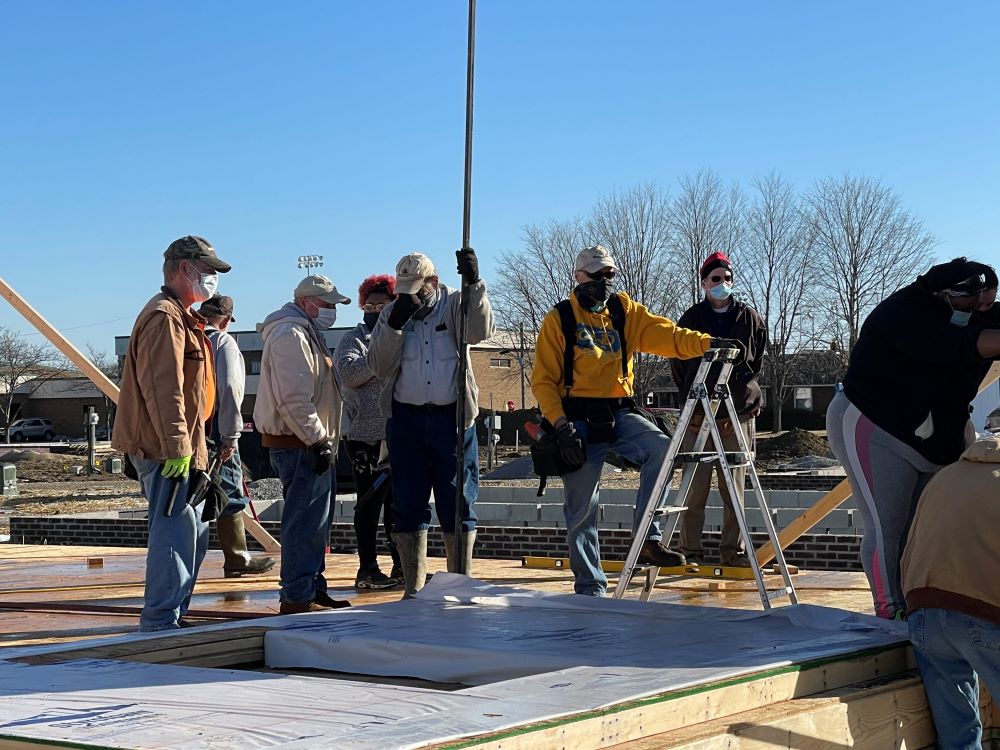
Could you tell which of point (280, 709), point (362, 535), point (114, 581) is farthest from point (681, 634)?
point (114, 581)

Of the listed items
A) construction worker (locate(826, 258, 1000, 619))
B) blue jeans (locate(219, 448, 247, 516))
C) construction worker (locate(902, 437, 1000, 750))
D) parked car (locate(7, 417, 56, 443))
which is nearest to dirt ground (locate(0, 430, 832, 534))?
blue jeans (locate(219, 448, 247, 516))

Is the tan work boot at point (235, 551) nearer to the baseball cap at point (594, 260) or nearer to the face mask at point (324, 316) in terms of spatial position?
the face mask at point (324, 316)

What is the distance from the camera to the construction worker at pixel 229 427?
7586mm

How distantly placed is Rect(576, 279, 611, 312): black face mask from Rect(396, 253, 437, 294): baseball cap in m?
0.79

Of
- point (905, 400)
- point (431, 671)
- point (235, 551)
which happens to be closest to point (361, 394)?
point (235, 551)

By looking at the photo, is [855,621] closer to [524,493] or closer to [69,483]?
[524,493]

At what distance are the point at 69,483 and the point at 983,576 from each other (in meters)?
30.7

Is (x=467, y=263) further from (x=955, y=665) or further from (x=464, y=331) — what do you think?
(x=955, y=665)

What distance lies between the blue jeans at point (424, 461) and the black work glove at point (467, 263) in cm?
74

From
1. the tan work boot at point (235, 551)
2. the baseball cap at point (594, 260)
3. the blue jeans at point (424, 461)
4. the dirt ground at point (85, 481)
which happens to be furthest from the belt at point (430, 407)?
the dirt ground at point (85, 481)

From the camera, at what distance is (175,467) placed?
17.7 ft

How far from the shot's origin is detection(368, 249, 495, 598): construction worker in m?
6.48

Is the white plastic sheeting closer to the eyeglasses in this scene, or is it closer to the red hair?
the eyeglasses

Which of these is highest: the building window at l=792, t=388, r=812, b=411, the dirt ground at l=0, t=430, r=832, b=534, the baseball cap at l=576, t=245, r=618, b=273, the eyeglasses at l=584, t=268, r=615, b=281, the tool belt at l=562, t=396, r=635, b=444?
the building window at l=792, t=388, r=812, b=411
